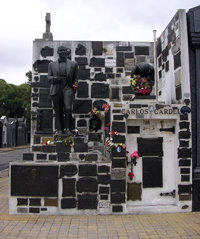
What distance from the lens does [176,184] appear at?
5539 millimetres

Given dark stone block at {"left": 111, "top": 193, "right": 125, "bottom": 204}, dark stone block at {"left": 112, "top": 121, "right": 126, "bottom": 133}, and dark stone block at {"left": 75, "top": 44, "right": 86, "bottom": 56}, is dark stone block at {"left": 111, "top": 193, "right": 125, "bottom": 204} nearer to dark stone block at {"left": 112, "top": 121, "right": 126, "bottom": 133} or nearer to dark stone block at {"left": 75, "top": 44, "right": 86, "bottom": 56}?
dark stone block at {"left": 112, "top": 121, "right": 126, "bottom": 133}

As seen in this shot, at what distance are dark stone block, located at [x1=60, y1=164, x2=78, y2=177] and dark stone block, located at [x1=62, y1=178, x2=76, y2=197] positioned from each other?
10 centimetres

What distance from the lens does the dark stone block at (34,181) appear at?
209 inches

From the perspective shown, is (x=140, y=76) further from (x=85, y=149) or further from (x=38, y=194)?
(x=38, y=194)

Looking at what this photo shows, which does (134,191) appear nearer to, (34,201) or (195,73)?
(34,201)

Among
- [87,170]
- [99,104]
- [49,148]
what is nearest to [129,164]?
[87,170]

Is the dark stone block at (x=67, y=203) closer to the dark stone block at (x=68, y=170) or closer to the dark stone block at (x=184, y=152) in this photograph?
the dark stone block at (x=68, y=170)

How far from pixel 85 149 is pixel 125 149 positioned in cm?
84

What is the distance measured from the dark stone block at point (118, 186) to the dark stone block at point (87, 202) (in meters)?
0.41

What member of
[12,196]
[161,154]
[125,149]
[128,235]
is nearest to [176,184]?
[161,154]

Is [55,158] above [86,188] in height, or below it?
above

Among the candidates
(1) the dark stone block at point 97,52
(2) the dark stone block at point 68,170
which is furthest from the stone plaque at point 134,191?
(1) the dark stone block at point 97,52

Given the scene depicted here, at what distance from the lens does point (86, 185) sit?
532 centimetres

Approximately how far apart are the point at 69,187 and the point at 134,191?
54.3 inches
